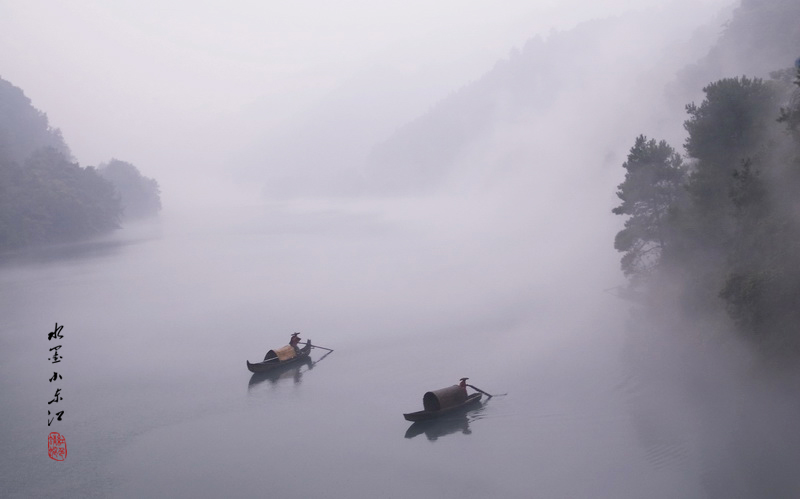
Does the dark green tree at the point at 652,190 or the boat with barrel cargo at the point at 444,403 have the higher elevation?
the dark green tree at the point at 652,190

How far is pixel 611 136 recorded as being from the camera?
8069 centimetres

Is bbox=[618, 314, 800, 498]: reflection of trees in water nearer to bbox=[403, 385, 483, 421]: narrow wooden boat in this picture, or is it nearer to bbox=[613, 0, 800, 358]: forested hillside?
bbox=[613, 0, 800, 358]: forested hillside

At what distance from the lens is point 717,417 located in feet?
65.8

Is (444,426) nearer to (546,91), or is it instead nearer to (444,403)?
(444,403)

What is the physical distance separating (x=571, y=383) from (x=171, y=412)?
48.9 feet

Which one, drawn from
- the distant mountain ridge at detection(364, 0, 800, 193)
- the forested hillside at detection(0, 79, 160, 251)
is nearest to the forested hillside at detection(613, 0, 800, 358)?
the distant mountain ridge at detection(364, 0, 800, 193)

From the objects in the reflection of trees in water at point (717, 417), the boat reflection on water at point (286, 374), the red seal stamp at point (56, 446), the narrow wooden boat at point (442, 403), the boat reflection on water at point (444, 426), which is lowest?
the reflection of trees in water at point (717, 417)

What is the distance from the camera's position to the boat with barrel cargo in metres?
21.4

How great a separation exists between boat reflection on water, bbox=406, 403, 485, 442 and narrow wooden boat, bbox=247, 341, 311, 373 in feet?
29.8

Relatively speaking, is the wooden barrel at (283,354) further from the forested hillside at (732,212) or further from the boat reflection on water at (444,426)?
the forested hillside at (732,212)

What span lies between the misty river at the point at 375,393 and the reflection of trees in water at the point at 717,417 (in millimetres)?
79

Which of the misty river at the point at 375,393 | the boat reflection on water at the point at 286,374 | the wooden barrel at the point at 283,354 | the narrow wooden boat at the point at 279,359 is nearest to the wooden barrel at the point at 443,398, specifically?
the misty river at the point at 375,393

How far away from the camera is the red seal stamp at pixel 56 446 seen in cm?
1995

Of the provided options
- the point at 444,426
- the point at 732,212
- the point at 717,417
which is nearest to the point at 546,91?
the point at 732,212
